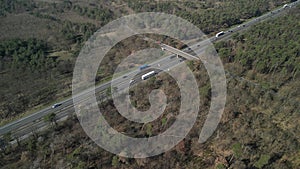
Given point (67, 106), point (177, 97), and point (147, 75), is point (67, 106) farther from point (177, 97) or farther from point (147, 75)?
point (177, 97)

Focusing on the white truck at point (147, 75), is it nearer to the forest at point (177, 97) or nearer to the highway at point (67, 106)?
the highway at point (67, 106)

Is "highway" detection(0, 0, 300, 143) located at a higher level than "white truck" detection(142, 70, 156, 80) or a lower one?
lower

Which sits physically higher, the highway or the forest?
the forest

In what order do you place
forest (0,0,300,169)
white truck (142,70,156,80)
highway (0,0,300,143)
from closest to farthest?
forest (0,0,300,169)
highway (0,0,300,143)
white truck (142,70,156,80)

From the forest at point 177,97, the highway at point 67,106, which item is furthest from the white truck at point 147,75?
the forest at point 177,97

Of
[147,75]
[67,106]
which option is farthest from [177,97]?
[67,106]

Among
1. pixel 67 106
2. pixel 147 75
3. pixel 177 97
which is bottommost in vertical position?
pixel 67 106

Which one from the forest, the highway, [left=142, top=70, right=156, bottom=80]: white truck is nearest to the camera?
the forest

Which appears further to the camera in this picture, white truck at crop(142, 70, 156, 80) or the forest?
white truck at crop(142, 70, 156, 80)

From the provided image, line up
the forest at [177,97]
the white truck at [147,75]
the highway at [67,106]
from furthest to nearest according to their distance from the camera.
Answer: the white truck at [147,75] < the highway at [67,106] < the forest at [177,97]

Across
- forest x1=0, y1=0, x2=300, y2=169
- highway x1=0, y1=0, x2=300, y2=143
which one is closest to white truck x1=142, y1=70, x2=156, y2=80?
highway x1=0, y1=0, x2=300, y2=143

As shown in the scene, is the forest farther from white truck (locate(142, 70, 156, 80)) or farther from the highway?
the highway

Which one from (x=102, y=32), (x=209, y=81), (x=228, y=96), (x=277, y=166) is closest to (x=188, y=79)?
(x=209, y=81)
